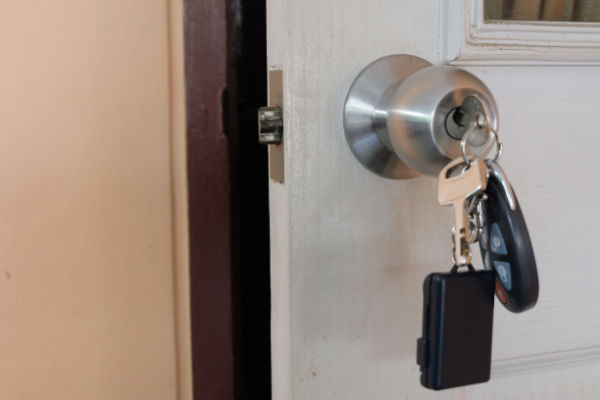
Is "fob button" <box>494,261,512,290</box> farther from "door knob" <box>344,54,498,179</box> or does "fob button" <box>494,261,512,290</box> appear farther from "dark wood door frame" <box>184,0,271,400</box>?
"dark wood door frame" <box>184,0,271,400</box>

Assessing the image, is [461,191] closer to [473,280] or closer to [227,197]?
[473,280]

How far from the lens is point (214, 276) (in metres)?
0.63

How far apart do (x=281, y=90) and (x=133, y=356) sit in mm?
400

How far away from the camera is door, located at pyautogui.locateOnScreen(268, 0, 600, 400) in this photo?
37 centimetres

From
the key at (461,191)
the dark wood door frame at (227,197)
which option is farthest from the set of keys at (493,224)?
the dark wood door frame at (227,197)

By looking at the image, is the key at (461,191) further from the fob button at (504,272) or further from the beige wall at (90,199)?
the beige wall at (90,199)

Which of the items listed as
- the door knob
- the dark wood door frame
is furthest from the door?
the dark wood door frame

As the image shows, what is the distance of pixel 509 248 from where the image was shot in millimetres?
308

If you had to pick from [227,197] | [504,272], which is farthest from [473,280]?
[227,197]

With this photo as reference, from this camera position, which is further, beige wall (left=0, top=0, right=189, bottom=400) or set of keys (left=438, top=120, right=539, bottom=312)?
beige wall (left=0, top=0, right=189, bottom=400)

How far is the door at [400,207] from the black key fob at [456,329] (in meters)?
0.08

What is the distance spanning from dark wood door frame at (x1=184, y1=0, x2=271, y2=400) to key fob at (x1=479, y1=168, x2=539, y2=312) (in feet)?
1.11

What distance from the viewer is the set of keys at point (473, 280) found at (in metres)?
0.31

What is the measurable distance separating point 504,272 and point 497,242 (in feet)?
0.05
